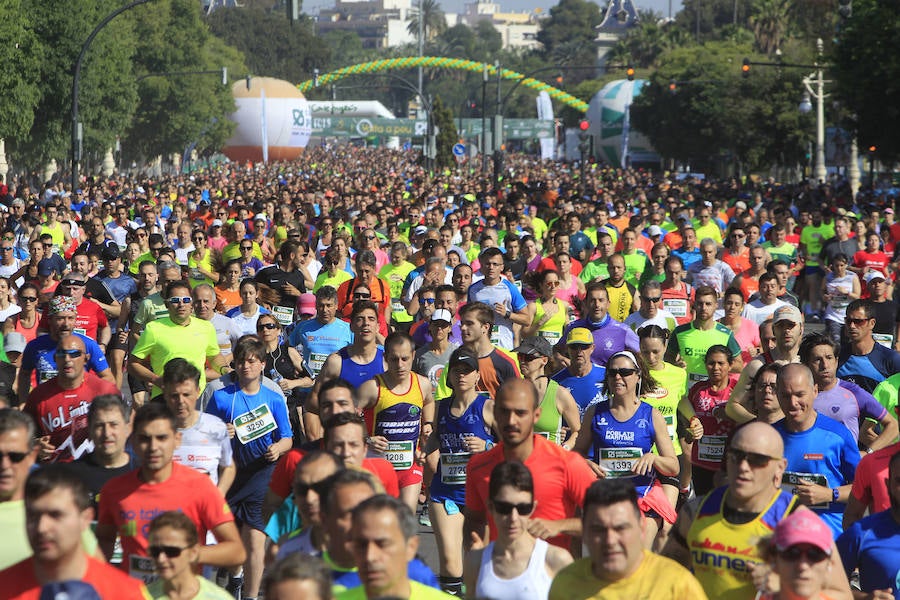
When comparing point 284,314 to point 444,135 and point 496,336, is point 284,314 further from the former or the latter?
point 444,135

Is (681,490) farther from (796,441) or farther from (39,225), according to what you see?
(39,225)

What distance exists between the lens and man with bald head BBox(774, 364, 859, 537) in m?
7.05

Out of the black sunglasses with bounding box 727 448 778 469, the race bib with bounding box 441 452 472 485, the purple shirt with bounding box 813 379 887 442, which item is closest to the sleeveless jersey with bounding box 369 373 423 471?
the race bib with bounding box 441 452 472 485

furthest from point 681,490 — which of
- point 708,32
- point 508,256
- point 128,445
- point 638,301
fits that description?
point 708,32

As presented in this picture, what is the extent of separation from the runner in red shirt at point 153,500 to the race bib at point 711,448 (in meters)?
3.65

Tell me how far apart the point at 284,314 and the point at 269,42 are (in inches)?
4790

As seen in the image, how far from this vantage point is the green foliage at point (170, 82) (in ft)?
237

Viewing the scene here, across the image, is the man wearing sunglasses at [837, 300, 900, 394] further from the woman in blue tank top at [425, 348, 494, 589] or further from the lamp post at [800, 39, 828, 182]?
the lamp post at [800, 39, 828, 182]

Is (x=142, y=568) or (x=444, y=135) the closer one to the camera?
(x=142, y=568)

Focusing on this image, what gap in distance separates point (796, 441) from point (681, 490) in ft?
7.35

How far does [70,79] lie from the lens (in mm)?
49062

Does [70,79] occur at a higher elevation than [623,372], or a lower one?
higher

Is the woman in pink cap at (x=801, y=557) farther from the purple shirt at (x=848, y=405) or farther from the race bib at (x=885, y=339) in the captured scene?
the race bib at (x=885, y=339)

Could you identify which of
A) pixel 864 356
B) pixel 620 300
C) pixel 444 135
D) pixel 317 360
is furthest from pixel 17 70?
pixel 444 135
